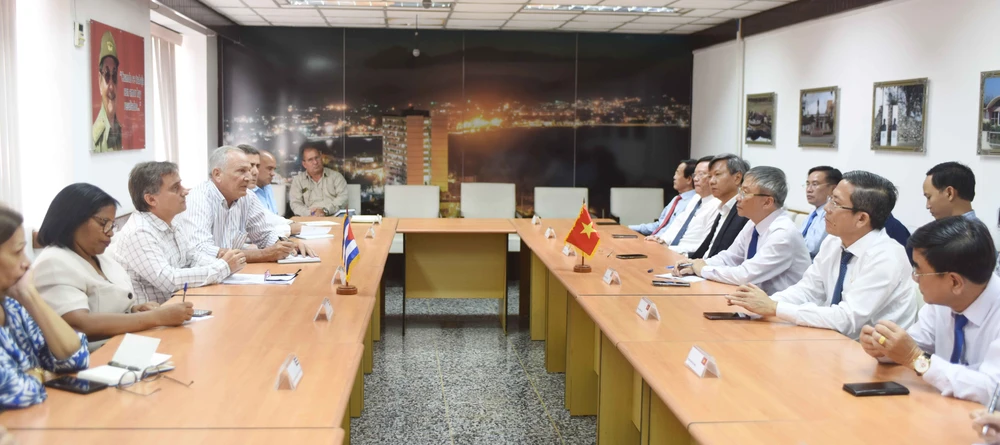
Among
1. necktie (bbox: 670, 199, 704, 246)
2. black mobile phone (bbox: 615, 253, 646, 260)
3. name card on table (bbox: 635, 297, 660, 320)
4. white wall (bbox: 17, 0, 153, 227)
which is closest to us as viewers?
name card on table (bbox: 635, 297, 660, 320)

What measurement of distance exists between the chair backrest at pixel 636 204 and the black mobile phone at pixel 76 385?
7.44 m

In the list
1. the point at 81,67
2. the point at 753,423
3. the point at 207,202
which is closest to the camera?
the point at 753,423

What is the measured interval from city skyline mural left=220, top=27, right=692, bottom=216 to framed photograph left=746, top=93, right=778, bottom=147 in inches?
74.2

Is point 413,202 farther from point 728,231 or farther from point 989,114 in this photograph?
point 989,114

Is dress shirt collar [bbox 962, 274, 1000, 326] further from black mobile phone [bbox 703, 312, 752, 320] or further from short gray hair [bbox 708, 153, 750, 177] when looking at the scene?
short gray hair [bbox 708, 153, 750, 177]

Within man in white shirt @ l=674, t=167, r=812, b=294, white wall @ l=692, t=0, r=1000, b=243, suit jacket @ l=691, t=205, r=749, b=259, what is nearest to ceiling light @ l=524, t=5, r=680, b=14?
white wall @ l=692, t=0, r=1000, b=243

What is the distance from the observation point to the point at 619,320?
3459mm

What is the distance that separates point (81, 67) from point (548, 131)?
18.8 ft

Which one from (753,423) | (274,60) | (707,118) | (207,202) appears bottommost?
(753,423)

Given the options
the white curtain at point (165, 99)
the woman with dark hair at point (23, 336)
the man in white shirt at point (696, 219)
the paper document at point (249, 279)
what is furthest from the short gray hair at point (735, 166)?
the white curtain at point (165, 99)

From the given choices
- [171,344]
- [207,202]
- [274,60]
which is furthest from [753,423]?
[274,60]

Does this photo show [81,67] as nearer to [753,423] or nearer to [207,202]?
[207,202]

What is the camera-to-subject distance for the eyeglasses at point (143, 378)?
241 cm

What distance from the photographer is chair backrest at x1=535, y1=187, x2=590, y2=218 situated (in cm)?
924
